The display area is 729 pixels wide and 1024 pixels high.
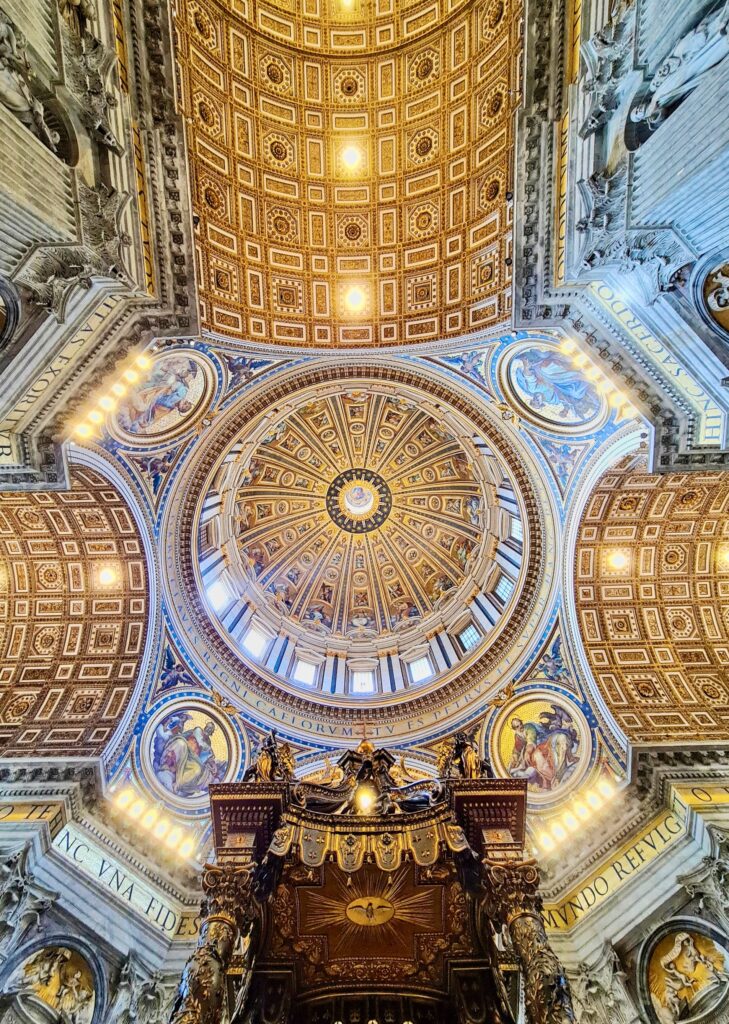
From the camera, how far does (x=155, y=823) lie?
1644 centimetres

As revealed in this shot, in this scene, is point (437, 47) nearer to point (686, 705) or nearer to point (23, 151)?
point (23, 151)

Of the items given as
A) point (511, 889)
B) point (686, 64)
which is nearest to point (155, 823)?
point (511, 889)

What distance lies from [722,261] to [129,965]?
18.7 meters

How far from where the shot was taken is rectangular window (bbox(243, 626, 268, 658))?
22.2 m

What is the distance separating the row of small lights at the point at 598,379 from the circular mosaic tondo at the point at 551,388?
0.39 m

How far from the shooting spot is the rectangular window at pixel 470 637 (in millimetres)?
22156

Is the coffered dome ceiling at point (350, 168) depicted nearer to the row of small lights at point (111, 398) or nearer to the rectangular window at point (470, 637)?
the row of small lights at point (111, 398)

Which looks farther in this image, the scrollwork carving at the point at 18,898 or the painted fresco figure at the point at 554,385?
the painted fresco figure at the point at 554,385

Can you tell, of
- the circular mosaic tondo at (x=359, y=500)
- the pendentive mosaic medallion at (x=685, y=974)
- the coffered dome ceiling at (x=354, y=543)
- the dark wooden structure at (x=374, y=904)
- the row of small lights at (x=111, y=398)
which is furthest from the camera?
the circular mosaic tondo at (x=359, y=500)

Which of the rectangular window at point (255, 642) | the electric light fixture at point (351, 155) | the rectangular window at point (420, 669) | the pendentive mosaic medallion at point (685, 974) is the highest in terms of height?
the electric light fixture at point (351, 155)

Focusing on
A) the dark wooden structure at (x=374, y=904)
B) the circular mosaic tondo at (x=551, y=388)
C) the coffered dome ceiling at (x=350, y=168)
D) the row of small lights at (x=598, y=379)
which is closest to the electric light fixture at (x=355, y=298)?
the coffered dome ceiling at (x=350, y=168)

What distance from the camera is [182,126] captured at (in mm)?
11883

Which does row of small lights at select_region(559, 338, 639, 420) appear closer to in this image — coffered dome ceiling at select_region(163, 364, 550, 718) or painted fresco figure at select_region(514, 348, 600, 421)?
painted fresco figure at select_region(514, 348, 600, 421)

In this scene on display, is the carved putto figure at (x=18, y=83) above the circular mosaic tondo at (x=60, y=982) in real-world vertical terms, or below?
above
